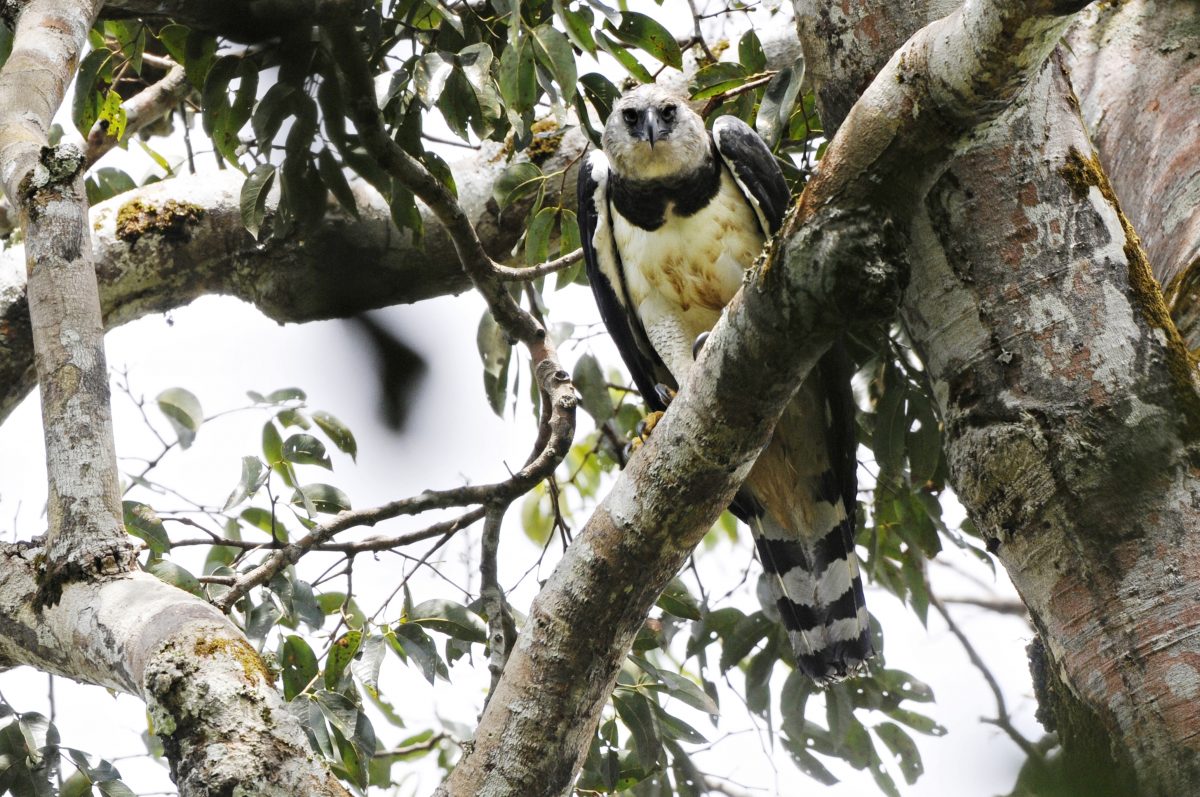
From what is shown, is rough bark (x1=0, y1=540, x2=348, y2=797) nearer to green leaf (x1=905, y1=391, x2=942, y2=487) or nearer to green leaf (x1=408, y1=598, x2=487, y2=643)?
green leaf (x1=408, y1=598, x2=487, y2=643)

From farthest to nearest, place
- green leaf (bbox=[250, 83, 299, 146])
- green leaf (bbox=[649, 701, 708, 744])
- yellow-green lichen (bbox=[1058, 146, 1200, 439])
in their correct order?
green leaf (bbox=[649, 701, 708, 744]), yellow-green lichen (bbox=[1058, 146, 1200, 439]), green leaf (bbox=[250, 83, 299, 146])

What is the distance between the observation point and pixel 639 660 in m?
2.98

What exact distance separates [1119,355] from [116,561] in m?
1.76

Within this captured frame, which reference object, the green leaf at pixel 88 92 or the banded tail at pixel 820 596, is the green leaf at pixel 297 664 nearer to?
the banded tail at pixel 820 596

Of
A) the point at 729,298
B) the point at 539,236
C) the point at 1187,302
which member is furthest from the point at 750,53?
the point at 1187,302

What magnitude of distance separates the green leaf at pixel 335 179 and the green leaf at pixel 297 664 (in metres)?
2.59

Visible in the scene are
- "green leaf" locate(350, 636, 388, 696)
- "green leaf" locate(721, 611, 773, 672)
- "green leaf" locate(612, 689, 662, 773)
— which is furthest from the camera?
"green leaf" locate(721, 611, 773, 672)

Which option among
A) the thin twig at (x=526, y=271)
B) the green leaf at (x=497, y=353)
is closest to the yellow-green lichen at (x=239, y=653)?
the thin twig at (x=526, y=271)

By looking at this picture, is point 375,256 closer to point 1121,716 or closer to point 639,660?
point 1121,716

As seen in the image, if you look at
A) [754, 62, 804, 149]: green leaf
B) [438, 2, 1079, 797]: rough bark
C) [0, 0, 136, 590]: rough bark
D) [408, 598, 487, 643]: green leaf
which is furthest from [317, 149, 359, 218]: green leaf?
[408, 598, 487, 643]: green leaf

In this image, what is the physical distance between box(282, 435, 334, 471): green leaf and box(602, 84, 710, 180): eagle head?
147cm

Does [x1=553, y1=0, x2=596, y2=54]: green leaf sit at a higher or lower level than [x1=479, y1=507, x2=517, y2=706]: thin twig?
higher

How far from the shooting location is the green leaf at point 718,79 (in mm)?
3043

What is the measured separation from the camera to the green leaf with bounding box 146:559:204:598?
2.44m
